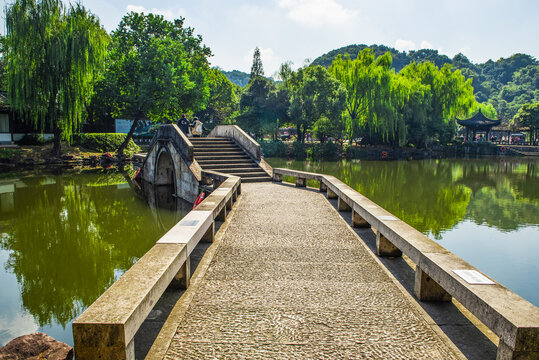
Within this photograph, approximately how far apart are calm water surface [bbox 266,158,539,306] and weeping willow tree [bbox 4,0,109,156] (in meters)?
19.2

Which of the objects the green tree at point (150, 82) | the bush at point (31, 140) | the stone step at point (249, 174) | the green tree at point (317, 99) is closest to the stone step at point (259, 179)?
the stone step at point (249, 174)

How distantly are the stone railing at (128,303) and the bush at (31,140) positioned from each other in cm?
2937

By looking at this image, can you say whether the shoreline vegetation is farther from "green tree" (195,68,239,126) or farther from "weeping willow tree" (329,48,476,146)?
"green tree" (195,68,239,126)

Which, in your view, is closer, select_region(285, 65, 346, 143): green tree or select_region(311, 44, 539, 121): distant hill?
select_region(285, 65, 346, 143): green tree

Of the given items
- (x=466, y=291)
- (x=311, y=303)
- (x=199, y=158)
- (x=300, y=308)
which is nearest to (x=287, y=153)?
(x=199, y=158)

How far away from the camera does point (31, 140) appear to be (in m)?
28.3

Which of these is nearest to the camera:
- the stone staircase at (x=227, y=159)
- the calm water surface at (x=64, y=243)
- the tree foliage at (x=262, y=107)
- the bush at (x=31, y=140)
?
the calm water surface at (x=64, y=243)

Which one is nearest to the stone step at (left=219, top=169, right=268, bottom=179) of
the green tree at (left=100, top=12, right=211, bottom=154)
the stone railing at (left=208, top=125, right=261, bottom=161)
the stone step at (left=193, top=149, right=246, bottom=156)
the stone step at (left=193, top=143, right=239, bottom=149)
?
the stone railing at (left=208, top=125, right=261, bottom=161)

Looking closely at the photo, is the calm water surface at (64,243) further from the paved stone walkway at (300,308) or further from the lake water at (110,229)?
the paved stone walkway at (300,308)

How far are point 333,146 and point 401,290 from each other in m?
36.0

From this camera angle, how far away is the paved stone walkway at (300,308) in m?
3.06

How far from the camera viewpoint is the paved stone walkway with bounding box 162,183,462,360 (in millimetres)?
3061

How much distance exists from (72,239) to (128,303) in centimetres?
901

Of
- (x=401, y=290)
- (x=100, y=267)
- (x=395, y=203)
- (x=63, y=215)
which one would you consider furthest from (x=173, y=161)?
(x=401, y=290)
